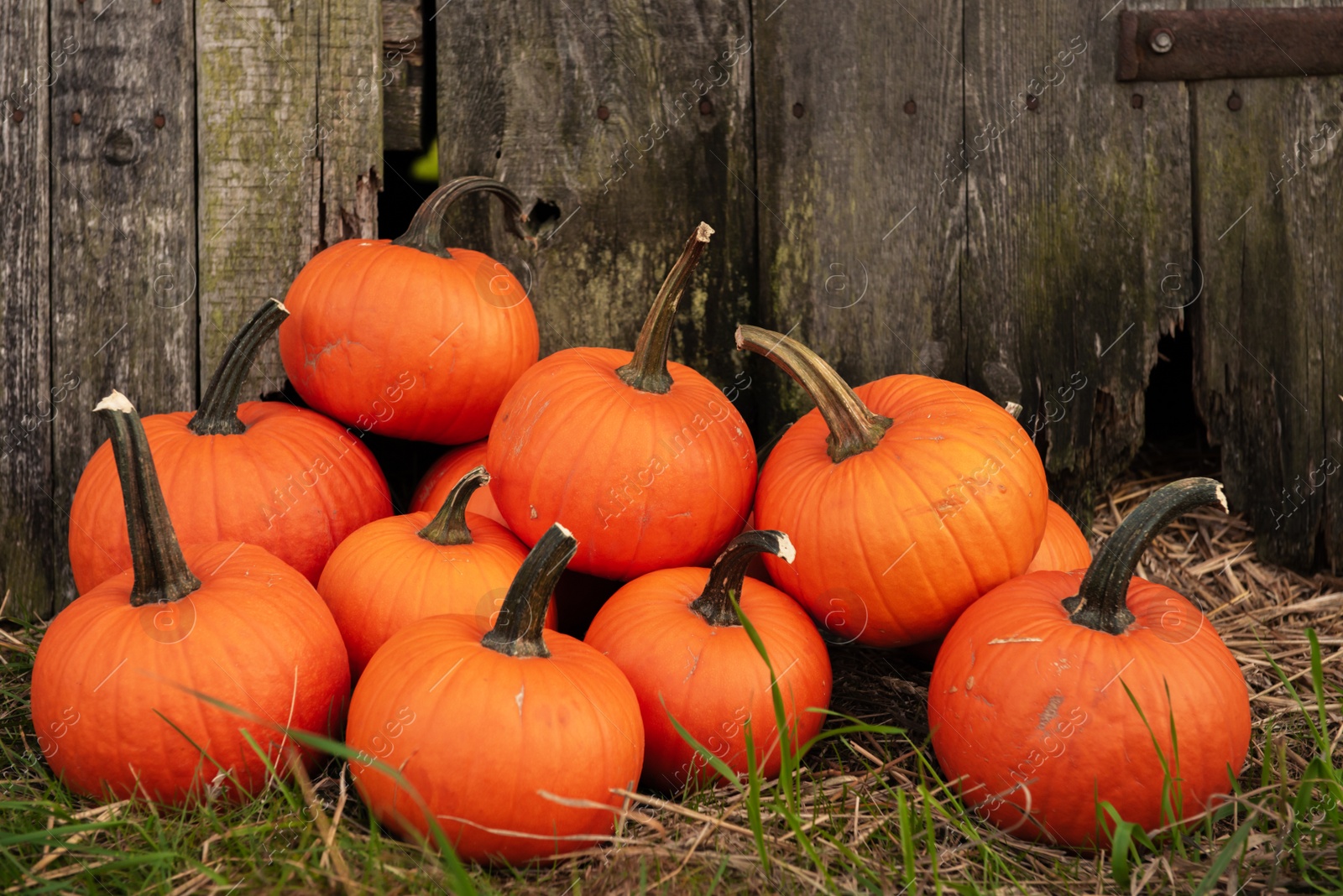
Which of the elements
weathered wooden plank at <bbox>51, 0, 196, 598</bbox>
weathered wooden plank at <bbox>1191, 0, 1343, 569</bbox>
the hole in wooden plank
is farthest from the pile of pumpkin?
weathered wooden plank at <bbox>1191, 0, 1343, 569</bbox>

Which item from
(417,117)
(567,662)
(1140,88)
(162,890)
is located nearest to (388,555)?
(567,662)

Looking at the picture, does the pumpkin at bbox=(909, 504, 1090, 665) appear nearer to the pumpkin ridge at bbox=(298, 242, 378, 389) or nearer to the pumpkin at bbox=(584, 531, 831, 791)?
the pumpkin at bbox=(584, 531, 831, 791)

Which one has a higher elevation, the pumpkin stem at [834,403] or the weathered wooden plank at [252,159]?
the weathered wooden plank at [252,159]

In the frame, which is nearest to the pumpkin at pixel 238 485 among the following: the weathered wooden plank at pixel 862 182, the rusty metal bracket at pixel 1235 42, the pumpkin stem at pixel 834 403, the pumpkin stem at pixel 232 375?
the pumpkin stem at pixel 232 375

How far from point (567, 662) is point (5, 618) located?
6.16 feet

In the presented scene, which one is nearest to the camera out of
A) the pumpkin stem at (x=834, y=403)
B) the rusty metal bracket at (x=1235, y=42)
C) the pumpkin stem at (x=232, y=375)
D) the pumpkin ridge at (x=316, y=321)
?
the pumpkin stem at (x=834, y=403)

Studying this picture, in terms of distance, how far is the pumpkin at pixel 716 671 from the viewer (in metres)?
1.87

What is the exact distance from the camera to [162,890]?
4.91 feet

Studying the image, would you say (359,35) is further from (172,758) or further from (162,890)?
(162,890)

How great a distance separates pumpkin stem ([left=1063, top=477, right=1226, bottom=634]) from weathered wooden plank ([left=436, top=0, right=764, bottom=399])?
4.13 feet

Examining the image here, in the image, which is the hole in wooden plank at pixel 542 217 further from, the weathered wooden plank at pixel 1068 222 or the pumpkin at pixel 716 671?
the pumpkin at pixel 716 671

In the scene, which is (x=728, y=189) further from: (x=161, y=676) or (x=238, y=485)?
(x=161, y=676)

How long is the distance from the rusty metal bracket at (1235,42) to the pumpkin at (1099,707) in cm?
137

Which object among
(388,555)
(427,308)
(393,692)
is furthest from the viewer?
(427,308)
